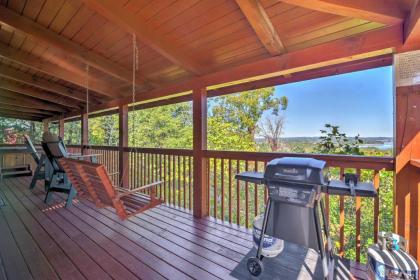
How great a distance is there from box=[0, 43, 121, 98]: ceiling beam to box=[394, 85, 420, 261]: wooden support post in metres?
4.96

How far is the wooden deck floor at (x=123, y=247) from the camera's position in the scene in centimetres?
191

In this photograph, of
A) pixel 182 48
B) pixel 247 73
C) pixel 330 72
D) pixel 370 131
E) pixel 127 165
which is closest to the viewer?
pixel 330 72

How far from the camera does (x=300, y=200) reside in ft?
5.26

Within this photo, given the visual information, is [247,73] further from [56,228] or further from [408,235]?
[56,228]

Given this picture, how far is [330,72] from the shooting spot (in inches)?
90.5

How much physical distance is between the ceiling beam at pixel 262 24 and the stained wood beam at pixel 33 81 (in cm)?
528

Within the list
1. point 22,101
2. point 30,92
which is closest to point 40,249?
point 30,92

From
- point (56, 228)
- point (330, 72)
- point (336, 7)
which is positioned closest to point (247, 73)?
point (330, 72)

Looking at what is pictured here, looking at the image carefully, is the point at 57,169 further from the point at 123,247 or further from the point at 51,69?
the point at 123,247

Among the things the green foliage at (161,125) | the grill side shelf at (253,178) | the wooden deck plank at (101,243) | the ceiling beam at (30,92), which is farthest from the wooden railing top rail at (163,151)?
the green foliage at (161,125)

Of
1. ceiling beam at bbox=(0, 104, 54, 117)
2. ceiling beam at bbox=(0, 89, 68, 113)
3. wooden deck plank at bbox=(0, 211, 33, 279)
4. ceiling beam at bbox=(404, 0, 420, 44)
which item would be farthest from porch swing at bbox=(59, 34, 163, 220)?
ceiling beam at bbox=(0, 104, 54, 117)

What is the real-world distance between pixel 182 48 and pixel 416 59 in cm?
242

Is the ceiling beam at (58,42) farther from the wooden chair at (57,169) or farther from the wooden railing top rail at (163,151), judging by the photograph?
the wooden chair at (57,169)

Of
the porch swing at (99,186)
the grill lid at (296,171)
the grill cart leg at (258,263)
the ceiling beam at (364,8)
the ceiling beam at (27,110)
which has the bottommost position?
the grill cart leg at (258,263)
